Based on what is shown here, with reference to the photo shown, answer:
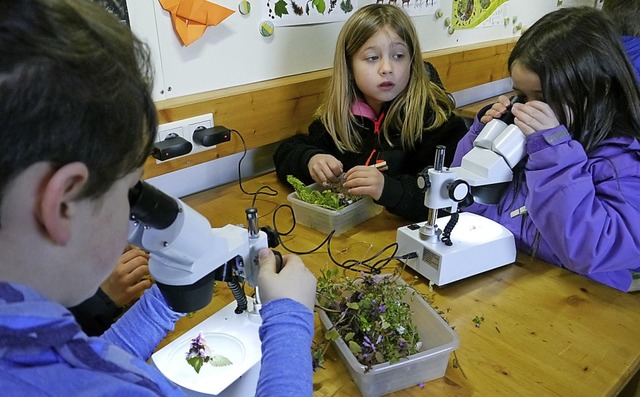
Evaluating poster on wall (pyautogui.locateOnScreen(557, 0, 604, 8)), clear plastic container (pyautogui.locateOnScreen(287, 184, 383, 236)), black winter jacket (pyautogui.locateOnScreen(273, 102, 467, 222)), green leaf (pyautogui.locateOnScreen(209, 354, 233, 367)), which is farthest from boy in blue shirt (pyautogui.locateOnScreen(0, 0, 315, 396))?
poster on wall (pyautogui.locateOnScreen(557, 0, 604, 8))

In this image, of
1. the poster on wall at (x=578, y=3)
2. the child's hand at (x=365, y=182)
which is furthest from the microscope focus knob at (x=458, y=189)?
the poster on wall at (x=578, y=3)

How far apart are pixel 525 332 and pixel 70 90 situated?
790 mm

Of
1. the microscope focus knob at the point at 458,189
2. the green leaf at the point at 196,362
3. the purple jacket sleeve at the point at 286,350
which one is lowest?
the green leaf at the point at 196,362

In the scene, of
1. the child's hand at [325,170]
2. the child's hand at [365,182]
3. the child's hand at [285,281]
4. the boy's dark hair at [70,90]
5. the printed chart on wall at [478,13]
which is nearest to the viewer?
the boy's dark hair at [70,90]

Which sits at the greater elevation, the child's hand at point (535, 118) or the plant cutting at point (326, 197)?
the child's hand at point (535, 118)

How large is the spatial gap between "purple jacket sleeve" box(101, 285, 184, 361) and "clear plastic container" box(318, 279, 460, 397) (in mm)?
263

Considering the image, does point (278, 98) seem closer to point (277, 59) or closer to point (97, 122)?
point (277, 59)

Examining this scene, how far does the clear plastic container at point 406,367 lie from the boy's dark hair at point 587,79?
1.94 ft

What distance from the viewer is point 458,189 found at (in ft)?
3.06

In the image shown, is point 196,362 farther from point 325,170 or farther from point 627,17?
point 627,17

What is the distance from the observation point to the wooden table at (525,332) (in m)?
0.74

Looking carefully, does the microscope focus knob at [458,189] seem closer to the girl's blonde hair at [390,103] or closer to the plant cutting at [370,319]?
the plant cutting at [370,319]

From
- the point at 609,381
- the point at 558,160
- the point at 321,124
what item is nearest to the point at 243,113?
the point at 321,124

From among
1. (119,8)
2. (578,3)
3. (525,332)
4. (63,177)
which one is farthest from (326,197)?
(578,3)
